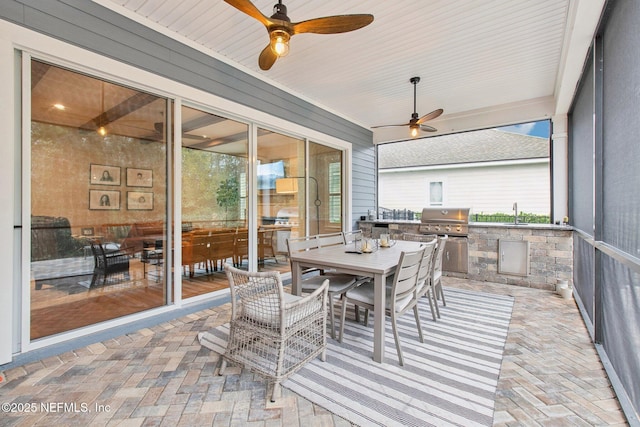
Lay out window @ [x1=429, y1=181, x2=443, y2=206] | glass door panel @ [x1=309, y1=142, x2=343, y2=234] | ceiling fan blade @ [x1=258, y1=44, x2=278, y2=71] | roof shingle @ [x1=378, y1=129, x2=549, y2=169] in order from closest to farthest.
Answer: ceiling fan blade @ [x1=258, y1=44, x2=278, y2=71], glass door panel @ [x1=309, y1=142, x2=343, y2=234], roof shingle @ [x1=378, y1=129, x2=549, y2=169], window @ [x1=429, y1=181, x2=443, y2=206]

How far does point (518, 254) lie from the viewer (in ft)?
14.9

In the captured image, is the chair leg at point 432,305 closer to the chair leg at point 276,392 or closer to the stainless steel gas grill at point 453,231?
the chair leg at point 276,392

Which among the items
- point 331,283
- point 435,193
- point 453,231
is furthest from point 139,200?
point 435,193

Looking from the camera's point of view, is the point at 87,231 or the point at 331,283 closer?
the point at 87,231

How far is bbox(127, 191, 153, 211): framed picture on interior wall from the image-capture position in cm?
292

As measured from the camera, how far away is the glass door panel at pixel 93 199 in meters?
2.39

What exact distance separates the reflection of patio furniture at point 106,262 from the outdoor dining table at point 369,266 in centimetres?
177

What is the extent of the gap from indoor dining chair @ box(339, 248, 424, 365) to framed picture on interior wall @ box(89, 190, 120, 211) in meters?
2.40

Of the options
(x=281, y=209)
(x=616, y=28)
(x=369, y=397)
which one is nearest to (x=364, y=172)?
(x=281, y=209)

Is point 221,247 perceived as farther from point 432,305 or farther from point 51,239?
point 432,305

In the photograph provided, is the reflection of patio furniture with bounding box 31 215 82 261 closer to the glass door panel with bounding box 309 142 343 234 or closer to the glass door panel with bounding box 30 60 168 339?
the glass door panel with bounding box 30 60 168 339

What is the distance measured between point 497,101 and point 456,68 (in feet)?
5.57

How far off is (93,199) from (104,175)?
25 centimetres

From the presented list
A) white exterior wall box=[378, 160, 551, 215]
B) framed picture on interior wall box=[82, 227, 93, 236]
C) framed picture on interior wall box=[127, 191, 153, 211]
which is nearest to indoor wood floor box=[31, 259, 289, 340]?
framed picture on interior wall box=[82, 227, 93, 236]
